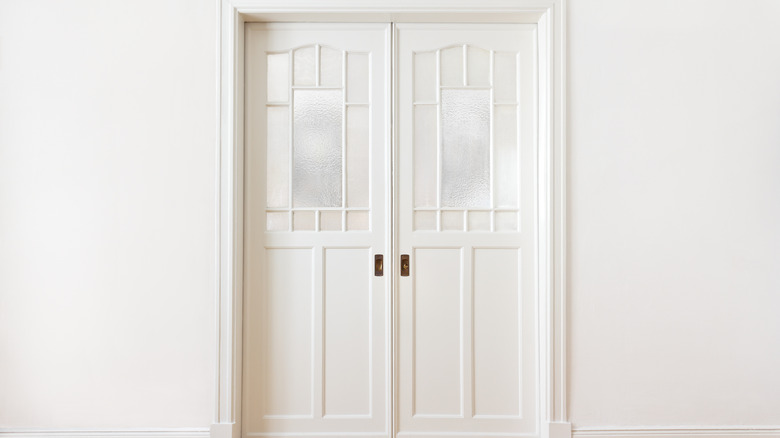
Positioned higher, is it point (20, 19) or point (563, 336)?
point (20, 19)

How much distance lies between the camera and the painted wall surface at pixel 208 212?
2.30 meters

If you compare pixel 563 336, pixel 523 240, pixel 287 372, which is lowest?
pixel 287 372

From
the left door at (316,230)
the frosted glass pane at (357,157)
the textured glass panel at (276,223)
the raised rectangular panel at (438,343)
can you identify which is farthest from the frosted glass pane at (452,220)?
the textured glass panel at (276,223)

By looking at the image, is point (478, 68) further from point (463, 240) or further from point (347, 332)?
point (347, 332)

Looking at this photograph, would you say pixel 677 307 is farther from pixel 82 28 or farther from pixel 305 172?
pixel 82 28

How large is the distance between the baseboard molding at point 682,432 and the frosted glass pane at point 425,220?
1176 millimetres

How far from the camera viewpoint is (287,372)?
2.41 meters

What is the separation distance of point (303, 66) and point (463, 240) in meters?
1.17

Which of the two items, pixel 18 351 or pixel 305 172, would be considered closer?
pixel 18 351

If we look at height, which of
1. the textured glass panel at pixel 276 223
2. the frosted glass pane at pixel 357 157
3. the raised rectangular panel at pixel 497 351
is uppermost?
the frosted glass pane at pixel 357 157

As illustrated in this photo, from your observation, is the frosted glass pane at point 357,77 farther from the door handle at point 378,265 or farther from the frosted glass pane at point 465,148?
the door handle at point 378,265

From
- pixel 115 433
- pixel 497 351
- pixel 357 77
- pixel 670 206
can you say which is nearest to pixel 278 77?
pixel 357 77

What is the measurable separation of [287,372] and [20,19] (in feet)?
6.86

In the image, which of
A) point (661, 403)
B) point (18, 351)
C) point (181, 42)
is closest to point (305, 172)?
point (181, 42)
